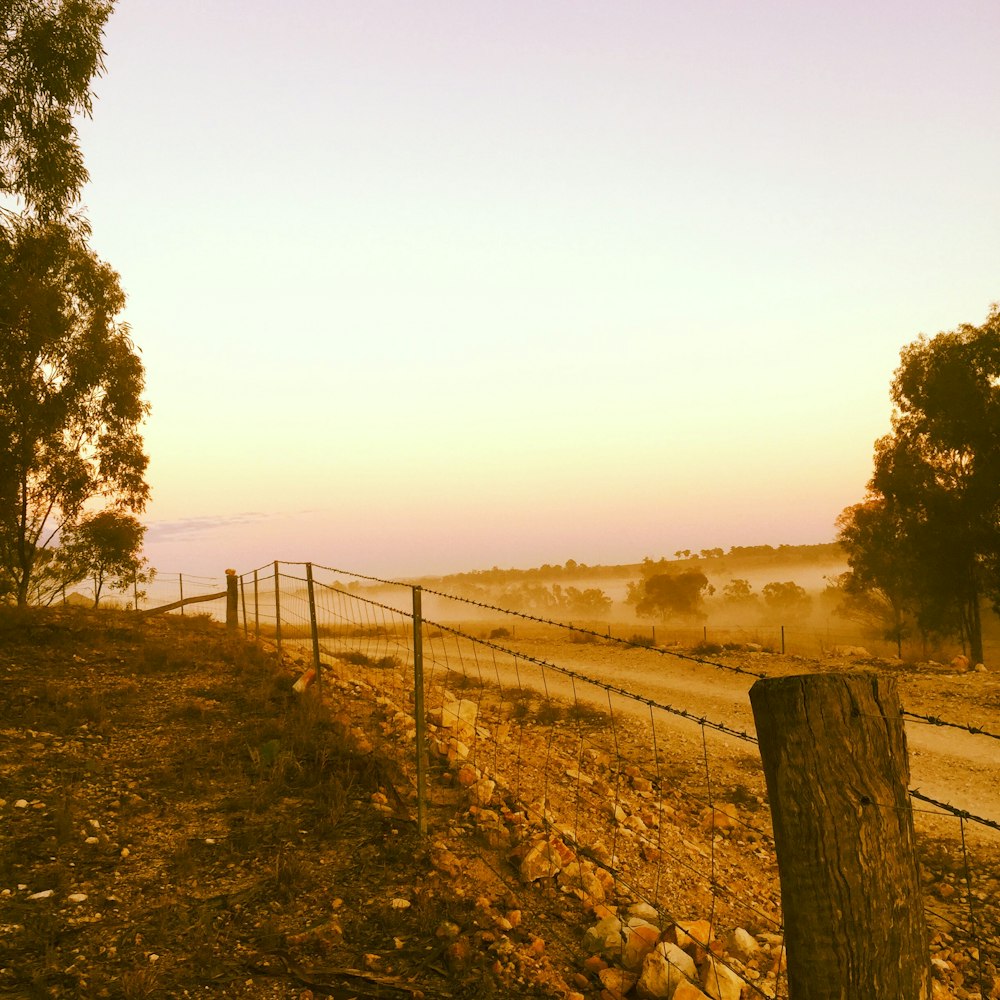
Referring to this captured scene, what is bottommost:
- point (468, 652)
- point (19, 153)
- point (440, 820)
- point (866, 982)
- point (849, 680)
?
point (468, 652)

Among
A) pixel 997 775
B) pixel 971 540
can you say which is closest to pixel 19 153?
pixel 997 775

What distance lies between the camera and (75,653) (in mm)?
11883

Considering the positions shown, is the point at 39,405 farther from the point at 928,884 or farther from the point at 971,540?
the point at 971,540

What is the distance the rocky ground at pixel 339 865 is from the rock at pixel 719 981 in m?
0.02

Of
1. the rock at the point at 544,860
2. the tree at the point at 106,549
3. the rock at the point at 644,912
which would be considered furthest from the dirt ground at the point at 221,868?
the tree at the point at 106,549

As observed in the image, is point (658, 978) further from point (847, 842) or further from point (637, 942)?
point (847, 842)

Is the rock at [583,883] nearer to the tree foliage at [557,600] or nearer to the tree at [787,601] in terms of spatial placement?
the tree at [787,601]

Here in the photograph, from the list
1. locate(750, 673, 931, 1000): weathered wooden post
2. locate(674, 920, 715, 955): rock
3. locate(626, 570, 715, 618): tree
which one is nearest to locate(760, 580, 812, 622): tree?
locate(626, 570, 715, 618): tree

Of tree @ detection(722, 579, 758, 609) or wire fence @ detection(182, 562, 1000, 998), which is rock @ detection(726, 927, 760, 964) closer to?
wire fence @ detection(182, 562, 1000, 998)

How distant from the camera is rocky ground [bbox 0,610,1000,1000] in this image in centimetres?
412

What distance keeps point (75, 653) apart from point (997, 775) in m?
15.0

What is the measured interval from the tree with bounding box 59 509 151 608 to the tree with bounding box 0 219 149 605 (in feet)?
1.30

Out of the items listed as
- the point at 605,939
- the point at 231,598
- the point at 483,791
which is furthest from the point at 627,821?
the point at 231,598

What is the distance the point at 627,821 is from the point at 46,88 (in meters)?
14.6
